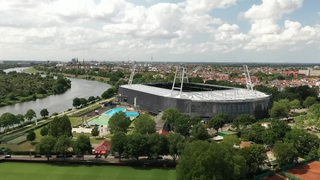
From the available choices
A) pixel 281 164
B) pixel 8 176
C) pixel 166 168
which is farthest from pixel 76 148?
pixel 281 164

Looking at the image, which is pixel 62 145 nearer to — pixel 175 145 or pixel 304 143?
pixel 175 145

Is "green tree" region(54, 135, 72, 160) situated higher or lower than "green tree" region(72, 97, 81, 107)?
higher

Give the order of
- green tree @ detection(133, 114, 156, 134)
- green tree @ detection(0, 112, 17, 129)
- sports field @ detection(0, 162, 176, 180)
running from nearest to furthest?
sports field @ detection(0, 162, 176, 180) < green tree @ detection(133, 114, 156, 134) < green tree @ detection(0, 112, 17, 129)

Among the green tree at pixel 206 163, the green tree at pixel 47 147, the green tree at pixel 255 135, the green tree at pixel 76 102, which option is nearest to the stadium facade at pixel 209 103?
the green tree at pixel 255 135

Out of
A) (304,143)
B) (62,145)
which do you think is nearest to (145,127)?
(62,145)

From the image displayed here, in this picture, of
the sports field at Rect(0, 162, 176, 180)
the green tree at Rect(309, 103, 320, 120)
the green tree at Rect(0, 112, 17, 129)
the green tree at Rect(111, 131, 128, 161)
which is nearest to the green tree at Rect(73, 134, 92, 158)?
the sports field at Rect(0, 162, 176, 180)

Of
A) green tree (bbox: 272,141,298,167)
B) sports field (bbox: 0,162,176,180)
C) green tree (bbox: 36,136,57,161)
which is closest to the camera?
sports field (bbox: 0,162,176,180)

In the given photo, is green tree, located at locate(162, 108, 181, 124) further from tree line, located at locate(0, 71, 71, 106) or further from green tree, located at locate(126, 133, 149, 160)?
tree line, located at locate(0, 71, 71, 106)
